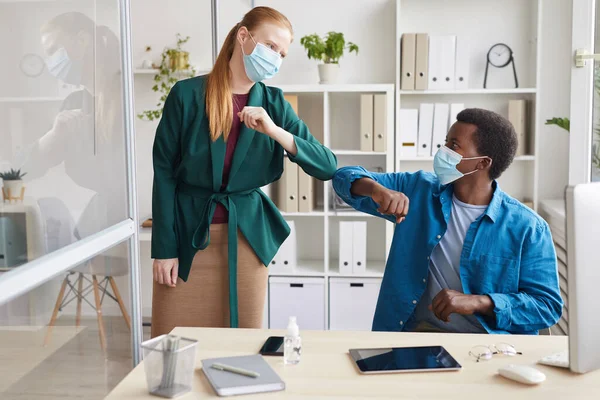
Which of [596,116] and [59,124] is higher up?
[596,116]

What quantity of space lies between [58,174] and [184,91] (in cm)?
53

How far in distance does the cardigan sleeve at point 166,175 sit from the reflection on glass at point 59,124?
12cm

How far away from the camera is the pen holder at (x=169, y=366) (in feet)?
4.26

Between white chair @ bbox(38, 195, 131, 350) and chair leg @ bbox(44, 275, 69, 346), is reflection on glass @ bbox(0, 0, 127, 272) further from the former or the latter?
chair leg @ bbox(44, 275, 69, 346)

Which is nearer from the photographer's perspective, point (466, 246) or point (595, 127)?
point (466, 246)

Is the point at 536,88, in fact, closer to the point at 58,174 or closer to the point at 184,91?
the point at 184,91

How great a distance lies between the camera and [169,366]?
51.6 inches

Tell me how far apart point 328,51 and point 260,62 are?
188 centimetres

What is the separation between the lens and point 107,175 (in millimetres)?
2010

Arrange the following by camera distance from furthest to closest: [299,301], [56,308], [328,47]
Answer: [299,301] < [328,47] < [56,308]

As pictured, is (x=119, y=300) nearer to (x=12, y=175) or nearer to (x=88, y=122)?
(x=88, y=122)

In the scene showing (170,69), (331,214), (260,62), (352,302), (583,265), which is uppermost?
(170,69)

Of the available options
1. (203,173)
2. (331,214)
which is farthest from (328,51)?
(203,173)

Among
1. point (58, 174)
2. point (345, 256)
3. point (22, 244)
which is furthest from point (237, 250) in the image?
point (345, 256)
